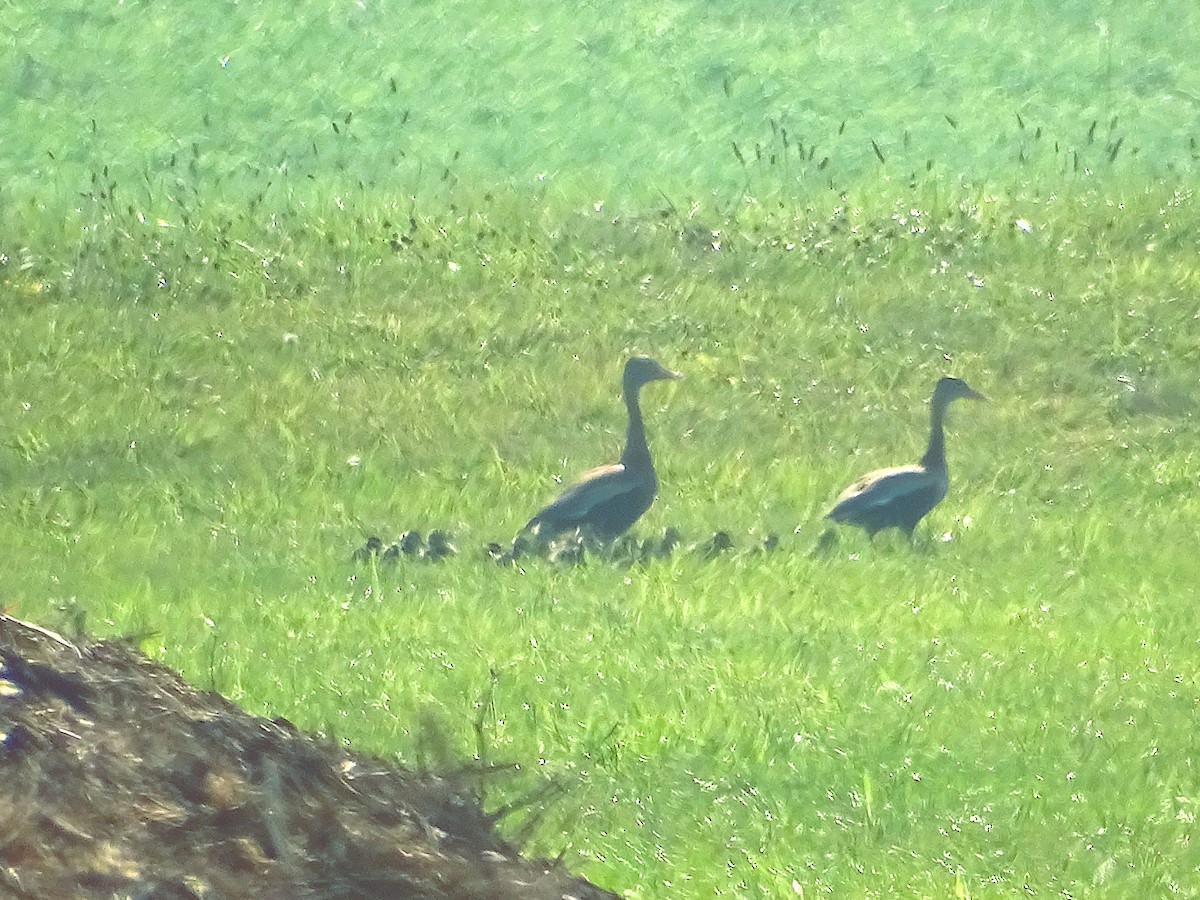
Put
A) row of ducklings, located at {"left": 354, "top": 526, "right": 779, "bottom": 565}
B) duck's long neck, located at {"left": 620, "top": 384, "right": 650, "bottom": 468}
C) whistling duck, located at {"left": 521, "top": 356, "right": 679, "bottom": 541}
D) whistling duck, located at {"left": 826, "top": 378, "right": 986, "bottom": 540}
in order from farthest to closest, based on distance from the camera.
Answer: duck's long neck, located at {"left": 620, "top": 384, "right": 650, "bottom": 468}, whistling duck, located at {"left": 826, "top": 378, "right": 986, "bottom": 540}, whistling duck, located at {"left": 521, "top": 356, "right": 679, "bottom": 541}, row of ducklings, located at {"left": 354, "top": 526, "right": 779, "bottom": 565}

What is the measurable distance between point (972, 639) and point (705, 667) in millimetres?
1547

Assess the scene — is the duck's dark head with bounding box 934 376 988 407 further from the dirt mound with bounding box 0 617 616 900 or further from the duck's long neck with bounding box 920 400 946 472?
the dirt mound with bounding box 0 617 616 900

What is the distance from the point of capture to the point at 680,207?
22062 mm

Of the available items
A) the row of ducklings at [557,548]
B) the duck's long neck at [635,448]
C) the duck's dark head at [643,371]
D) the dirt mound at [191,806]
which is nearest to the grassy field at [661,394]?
the row of ducklings at [557,548]

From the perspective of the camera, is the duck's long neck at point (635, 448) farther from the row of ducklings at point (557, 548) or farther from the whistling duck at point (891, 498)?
the whistling duck at point (891, 498)

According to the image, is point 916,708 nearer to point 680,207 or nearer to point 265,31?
point 680,207

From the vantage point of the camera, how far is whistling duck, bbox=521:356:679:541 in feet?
46.5

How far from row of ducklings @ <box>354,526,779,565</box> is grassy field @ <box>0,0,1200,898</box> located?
229mm

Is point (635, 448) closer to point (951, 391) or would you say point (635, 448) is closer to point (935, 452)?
point (935, 452)

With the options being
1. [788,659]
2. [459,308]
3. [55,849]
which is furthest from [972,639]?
→ [459,308]

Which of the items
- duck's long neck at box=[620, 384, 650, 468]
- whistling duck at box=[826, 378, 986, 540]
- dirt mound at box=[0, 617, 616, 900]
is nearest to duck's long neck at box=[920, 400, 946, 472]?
whistling duck at box=[826, 378, 986, 540]

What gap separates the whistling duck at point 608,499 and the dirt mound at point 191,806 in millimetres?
8490

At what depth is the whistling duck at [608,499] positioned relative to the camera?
1417 centimetres

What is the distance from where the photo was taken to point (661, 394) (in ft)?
59.3
